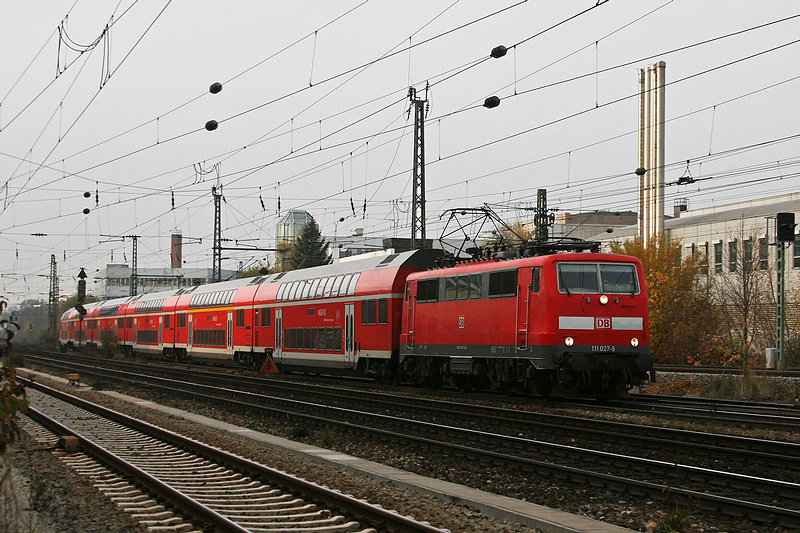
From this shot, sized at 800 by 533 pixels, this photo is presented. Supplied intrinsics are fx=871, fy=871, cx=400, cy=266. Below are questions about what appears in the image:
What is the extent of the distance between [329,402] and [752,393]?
1084 cm

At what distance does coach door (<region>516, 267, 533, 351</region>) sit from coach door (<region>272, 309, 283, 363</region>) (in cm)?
1523

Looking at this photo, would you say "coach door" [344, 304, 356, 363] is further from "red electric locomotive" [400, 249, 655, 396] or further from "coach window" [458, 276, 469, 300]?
"coach window" [458, 276, 469, 300]

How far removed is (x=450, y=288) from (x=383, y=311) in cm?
395

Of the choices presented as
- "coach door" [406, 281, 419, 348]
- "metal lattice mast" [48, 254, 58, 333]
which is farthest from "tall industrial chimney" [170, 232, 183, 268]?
"coach door" [406, 281, 419, 348]

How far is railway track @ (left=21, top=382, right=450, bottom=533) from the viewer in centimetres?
866

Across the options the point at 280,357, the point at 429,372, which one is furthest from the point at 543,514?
the point at 280,357

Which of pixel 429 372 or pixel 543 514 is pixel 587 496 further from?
pixel 429 372

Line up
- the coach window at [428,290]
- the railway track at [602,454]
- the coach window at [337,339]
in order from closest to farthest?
the railway track at [602,454]
the coach window at [428,290]
the coach window at [337,339]

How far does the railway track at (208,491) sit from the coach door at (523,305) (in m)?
7.91

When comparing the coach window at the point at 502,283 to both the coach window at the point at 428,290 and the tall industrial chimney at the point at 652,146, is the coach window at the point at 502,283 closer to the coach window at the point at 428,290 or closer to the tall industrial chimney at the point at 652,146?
the coach window at the point at 428,290

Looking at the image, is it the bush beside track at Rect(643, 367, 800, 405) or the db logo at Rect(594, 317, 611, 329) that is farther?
the bush beside track at Rect(643, 367, 800, 405)

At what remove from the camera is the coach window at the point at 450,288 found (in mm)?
22172

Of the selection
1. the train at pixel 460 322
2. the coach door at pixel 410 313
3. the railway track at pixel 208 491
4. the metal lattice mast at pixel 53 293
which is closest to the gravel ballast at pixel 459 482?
the railway track at pixel 208 491

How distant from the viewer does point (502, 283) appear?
20.1 m
